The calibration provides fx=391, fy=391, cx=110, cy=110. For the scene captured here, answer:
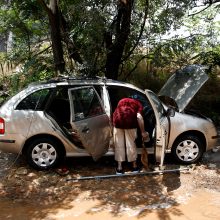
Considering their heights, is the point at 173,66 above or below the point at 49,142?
above

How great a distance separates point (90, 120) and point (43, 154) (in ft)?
3.68

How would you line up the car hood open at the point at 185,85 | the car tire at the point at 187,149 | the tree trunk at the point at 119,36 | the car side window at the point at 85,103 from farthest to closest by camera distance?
the tree trunk at the point at 119,36, the car tire at the point at 187,149, the car hood open at the point at 185,85, the car side window at the point at 85,103

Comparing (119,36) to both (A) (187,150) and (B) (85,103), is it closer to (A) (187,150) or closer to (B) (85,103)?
(B) (85,103)

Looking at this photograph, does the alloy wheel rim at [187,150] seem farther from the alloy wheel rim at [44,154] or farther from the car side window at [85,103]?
the alloy wheel rim at [44,154]

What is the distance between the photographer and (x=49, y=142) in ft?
23.4

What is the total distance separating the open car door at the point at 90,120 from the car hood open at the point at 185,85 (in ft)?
4.98

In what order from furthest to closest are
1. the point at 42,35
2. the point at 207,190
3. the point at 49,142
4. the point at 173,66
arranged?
the point at 42,35 → the point at 173,66 → the point at 49,142 → the point at 207,190

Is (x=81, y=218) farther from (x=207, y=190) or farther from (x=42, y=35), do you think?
(x=42, y=35)

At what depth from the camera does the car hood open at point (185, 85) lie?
7.39 metres

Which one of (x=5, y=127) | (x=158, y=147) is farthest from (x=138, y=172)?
(x=5, y=127)

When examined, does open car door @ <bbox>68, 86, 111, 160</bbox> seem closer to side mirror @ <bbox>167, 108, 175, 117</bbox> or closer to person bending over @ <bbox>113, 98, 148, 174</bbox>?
person bending over @ <bbox>113, 98, 148, 174</bbox>

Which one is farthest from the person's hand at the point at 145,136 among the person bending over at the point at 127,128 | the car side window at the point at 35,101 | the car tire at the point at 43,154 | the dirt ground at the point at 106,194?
the car side window at the point at 35,101

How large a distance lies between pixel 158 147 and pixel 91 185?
1342 millimetres

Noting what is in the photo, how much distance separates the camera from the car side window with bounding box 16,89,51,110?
711cm
